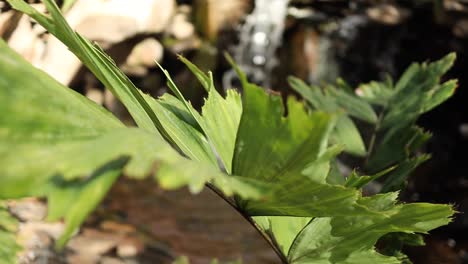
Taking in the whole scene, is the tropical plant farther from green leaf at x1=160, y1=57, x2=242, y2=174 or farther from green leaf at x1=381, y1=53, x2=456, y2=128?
green leaf at x1=381, y1=53, x2=456, y2=128

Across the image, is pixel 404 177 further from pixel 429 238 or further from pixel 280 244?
pixel 429 238

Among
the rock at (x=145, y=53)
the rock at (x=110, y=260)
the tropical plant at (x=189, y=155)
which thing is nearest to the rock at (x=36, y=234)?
the rock at (x=110, y=260)

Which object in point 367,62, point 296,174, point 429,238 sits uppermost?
point 296,174

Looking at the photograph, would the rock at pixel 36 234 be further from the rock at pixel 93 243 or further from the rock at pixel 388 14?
the rock at pixel 388 14

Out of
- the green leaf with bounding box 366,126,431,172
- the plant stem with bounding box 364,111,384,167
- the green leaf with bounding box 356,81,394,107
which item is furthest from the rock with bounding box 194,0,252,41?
the green leaf with bounding box 366,126,431,172

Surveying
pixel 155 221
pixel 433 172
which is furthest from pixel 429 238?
pixel 155 221

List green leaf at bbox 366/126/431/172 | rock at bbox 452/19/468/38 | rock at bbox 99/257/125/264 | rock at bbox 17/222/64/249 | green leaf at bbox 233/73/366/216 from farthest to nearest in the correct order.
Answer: rock at bbox 452/19/468/38 < rock at bbox 99/257/125/264 < rock at bbox 17/222/64/249 < green leaf at bbox 366/126/431/172 < green leaf at bbox 233/73/366/216

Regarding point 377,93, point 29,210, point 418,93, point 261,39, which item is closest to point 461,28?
point 261,39
